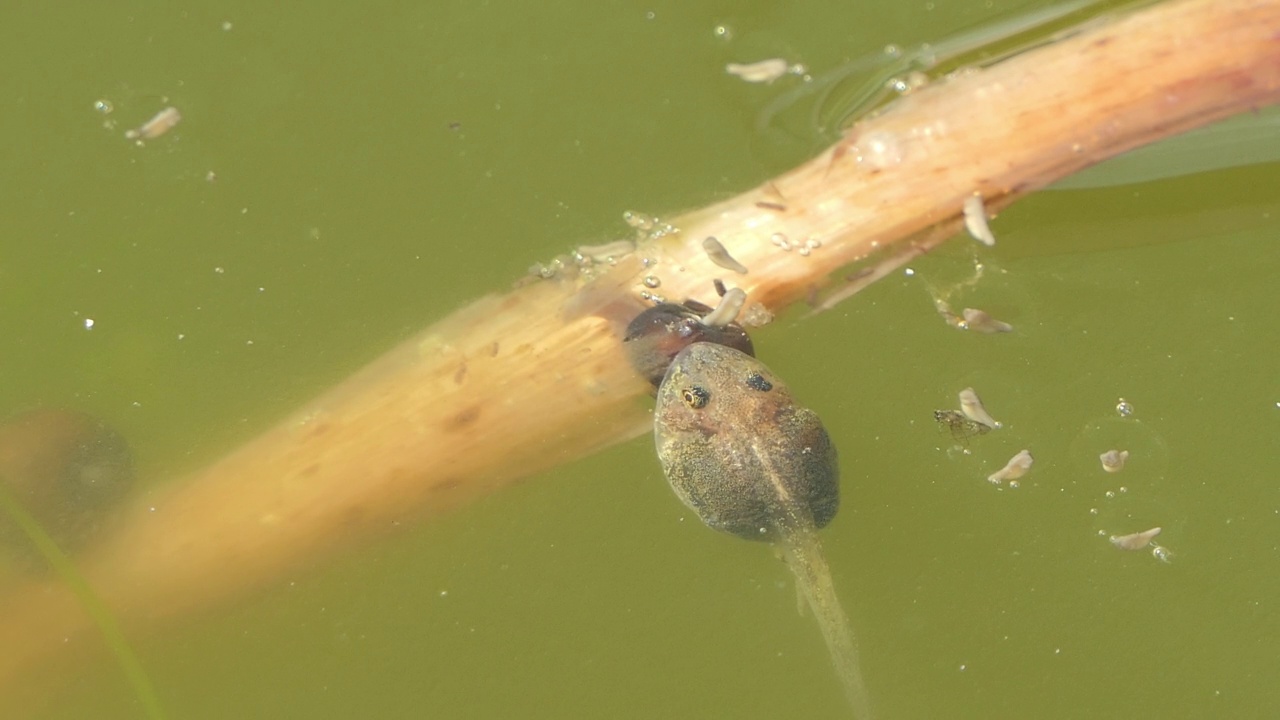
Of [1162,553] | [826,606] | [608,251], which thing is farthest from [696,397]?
[1162,553]

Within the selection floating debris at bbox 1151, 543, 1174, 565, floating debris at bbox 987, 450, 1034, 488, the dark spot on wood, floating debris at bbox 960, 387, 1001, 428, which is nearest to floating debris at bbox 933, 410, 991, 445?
floating debris at bbox 960, 387, 1001, 428

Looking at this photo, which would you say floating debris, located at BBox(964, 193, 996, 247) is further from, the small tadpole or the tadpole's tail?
the tadpole's tail

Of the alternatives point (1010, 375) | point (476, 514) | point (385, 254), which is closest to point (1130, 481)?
point (1010, 375)

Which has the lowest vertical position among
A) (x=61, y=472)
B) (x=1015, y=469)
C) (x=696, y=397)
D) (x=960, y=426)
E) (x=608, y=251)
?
(x=1015, y=469)

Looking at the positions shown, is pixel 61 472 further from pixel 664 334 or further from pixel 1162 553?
pixel 1162 553

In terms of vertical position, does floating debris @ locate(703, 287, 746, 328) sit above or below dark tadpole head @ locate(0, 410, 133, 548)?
below

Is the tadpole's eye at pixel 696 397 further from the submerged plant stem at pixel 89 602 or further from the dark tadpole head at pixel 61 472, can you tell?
the submerged plant stem at pixel 89 602

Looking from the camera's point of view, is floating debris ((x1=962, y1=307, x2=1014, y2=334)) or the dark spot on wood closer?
the dark spot on wood
